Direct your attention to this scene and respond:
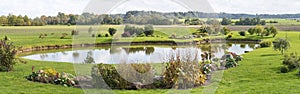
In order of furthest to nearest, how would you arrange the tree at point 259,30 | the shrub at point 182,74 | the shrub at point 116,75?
the tree at point 259,30 < the shrub at point 116,75 < the shrub at point 182,74

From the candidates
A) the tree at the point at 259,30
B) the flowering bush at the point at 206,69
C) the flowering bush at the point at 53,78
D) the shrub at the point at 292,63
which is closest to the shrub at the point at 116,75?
the flowering bush at the point at 53,78

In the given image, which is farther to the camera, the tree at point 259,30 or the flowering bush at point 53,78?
the tree at point 259,30

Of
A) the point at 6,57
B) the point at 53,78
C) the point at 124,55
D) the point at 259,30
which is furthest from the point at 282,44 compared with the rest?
the point at 259,30

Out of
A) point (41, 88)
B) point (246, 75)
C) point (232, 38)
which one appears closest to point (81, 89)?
point (41, 88)

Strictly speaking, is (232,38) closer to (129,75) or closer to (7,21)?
(129,75)

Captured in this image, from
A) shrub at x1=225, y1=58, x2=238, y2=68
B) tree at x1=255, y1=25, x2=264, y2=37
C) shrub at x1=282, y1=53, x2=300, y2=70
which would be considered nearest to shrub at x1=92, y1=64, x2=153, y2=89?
shrub at x1=225, y1=58, x2=238, y2=68

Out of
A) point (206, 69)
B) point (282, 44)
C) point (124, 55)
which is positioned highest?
point (282, 44)

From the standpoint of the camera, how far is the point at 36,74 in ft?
45.4

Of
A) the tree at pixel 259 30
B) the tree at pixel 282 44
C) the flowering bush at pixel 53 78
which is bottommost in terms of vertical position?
the flowering bush at pixel 53 78

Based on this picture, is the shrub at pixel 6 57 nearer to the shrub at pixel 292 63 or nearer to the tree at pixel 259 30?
the shrub at pixel 292 63

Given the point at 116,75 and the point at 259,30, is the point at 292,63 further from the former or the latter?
the point at 259,30

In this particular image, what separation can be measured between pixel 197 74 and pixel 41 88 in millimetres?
5076

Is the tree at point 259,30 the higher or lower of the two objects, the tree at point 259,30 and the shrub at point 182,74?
the higher

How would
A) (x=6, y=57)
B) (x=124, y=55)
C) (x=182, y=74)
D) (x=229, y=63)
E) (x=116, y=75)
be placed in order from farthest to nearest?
(x=124, y=55)
(x=229, y=63)
(x=6, y=57)
(x=116, y=75)
(x=182, y=74)
